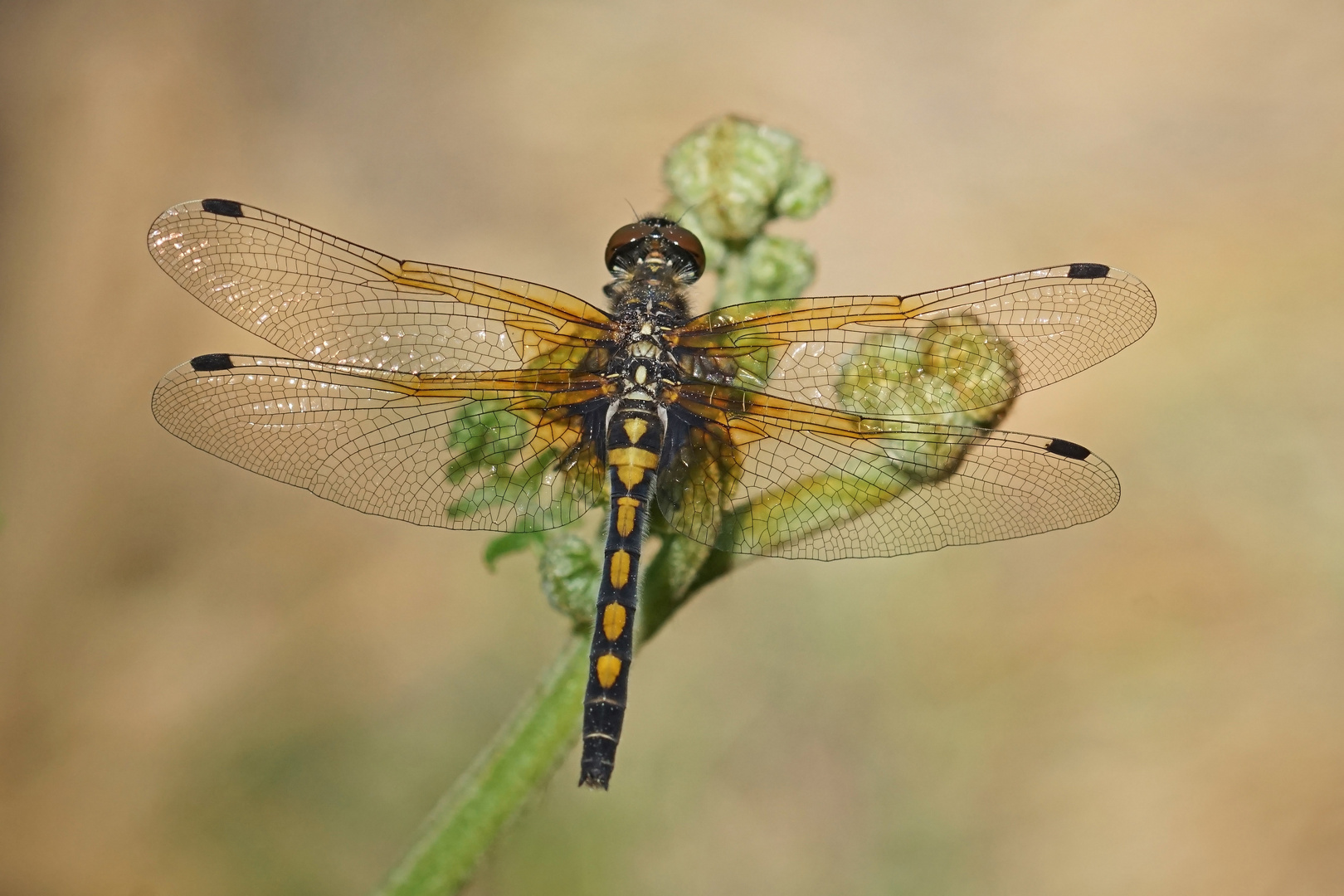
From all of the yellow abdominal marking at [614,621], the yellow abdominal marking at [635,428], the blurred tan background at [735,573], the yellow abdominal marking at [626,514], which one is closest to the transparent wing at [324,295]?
the yellow abdominal marking at [635,428]

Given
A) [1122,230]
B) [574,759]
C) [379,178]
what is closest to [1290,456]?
[1122,230]

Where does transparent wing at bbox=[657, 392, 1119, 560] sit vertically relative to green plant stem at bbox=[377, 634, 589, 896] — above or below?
above

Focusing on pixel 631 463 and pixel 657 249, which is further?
pixel 657 249

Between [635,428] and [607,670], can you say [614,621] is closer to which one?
[607,670]

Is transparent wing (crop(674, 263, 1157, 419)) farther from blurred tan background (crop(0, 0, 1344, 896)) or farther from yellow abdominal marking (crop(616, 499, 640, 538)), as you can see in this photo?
blurred tan background (crop(0, 0, 1344, 896))

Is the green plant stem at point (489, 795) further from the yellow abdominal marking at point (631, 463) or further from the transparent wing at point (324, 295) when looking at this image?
the transparent wing at point (324, 295)

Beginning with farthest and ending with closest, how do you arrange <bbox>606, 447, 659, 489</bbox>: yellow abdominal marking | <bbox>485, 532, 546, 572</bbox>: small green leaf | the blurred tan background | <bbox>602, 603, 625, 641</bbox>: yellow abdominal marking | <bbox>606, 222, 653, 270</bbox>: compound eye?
the blurred tan background, <bbox>606, 222, 653, 270</bbox>: compound eye, <bbox>606, 447, 659, 489</bbox>: yellow abdominal marking, <bbox>485, 532, 546, 572</bbox>: small green leaf, <bbox>602, 603, 625, 641</bbox>: yellow abdominal marking

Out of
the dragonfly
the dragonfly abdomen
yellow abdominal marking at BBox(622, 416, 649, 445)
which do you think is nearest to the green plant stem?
the dragonfly abdomen

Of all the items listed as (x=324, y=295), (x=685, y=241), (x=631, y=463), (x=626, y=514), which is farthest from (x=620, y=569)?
(x=324, y=295)
